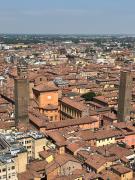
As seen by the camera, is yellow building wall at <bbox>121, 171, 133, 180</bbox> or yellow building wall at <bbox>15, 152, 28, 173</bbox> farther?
yellow building wall at <bbox>15, 152, 28, 173</bbox>

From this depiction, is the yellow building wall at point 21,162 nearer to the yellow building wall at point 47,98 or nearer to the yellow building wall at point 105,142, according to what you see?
the yellow building wall at point 105,142

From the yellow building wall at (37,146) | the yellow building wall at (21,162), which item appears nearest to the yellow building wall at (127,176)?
the yellow building wall at (21,162)

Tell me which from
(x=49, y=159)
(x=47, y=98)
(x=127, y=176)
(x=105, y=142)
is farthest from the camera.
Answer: (x=47, y=98)

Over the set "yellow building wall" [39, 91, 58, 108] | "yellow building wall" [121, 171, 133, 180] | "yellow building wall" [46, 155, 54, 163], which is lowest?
"yellow building wall" [121, 171, 133, 180]

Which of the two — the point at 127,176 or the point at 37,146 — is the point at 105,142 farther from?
the point at 127,176

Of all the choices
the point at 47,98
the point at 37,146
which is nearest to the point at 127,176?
the point at 37,146

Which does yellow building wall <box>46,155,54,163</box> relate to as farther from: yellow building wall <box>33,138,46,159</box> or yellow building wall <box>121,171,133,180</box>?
yellow building wall <box>121,171,133,180</box>

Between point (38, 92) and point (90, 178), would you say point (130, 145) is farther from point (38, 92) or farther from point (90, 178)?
point (38, 92)

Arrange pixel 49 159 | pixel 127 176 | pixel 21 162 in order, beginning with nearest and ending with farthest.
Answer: pixel 127 176 → pixel 21 162 → pixel 49 159

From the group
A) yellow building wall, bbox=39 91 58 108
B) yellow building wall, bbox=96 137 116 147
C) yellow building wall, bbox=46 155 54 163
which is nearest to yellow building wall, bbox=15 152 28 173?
yellow building wall, bbox=46 155 54 163

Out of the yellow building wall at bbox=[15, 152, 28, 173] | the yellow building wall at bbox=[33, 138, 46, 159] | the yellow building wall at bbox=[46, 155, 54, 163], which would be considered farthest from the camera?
the yellow building wall at bbox=[33, 138, 46, 159]

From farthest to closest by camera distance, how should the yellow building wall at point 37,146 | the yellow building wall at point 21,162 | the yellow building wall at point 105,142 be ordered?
the yellow building wall at point 105,142 → the yellow building wall at point 37,146 → the yellow building wall at point 21,162
